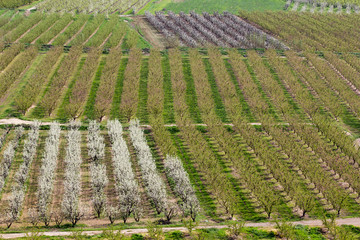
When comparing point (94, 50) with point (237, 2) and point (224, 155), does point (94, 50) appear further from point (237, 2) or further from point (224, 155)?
point (237, 2)

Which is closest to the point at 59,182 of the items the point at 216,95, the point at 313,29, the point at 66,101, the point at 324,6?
the point at 66,101

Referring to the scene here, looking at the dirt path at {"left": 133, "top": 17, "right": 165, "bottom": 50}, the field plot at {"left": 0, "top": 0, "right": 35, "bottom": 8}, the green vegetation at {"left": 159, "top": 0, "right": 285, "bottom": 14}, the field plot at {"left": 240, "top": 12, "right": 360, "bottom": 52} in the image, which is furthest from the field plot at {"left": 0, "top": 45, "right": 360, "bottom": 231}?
the green vegetation at {"left": 159, "top": 0, "right": 285, "bottom": 14}

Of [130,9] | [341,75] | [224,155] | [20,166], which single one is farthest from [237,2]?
[20,166]

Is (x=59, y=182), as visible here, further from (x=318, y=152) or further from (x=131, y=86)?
(x=318, y=152)

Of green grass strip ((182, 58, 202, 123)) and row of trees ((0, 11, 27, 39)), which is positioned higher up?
green grass strip ((182, 58, 202, 123))

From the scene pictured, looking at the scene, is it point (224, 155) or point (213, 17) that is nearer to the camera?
point (224, 155)

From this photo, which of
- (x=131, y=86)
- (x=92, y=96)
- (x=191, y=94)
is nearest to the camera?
(x=92, y=96)

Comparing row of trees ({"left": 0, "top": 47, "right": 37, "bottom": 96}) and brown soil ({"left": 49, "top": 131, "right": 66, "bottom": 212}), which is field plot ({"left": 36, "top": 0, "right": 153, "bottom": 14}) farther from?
brown soil ({"left": 49, "top": 131, "right": 66, "bottom": 212})
